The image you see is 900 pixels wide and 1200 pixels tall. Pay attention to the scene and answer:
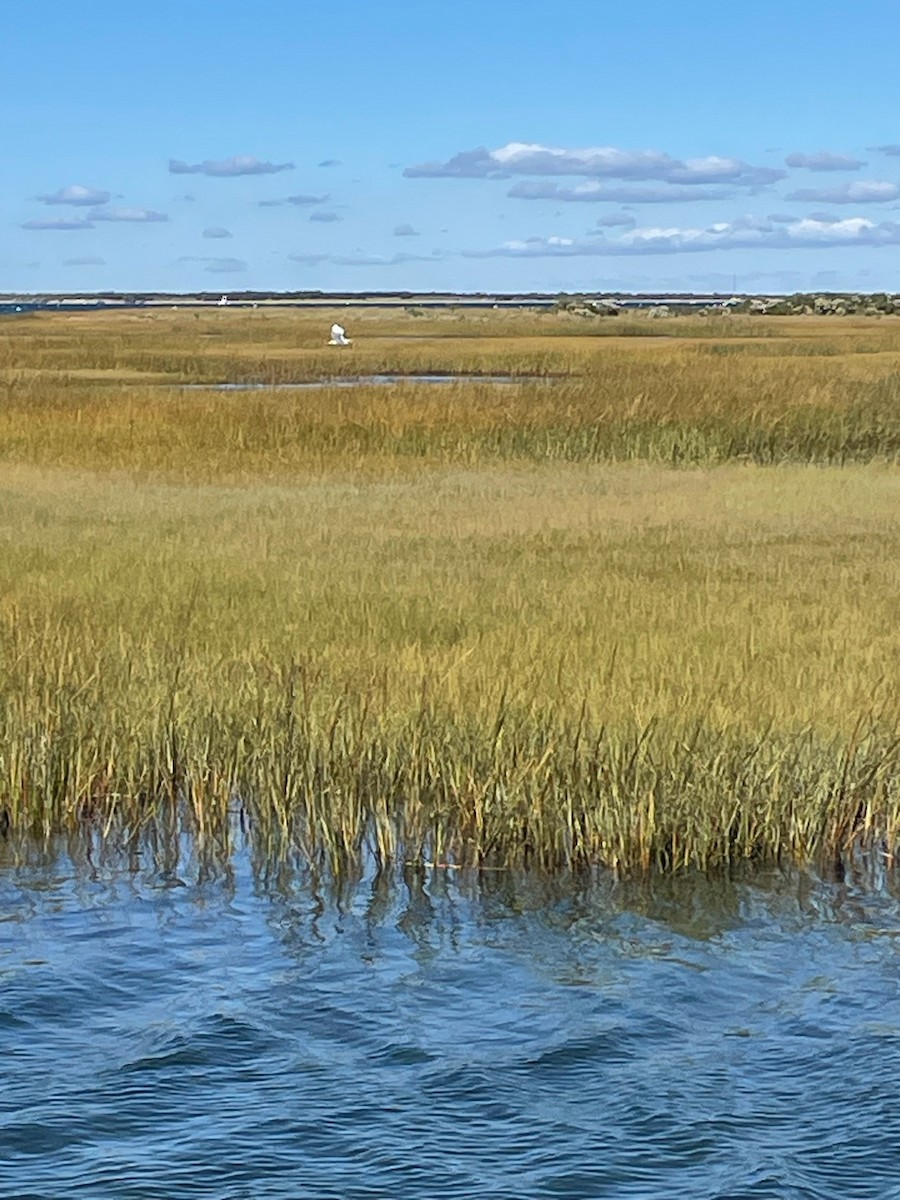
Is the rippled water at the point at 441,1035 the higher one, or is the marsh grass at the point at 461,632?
the marsh grass at the point at 461,632

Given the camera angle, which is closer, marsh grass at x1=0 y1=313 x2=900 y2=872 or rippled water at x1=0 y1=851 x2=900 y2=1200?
rippled water at x1=0 y1=851 x2=900 y2=1200

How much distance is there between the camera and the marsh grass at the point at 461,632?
Result: 8.83 meters

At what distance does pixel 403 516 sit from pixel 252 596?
→ 6.38m

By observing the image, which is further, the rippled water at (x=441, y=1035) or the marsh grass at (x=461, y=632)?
the marsh grass at (x=461, y=632)

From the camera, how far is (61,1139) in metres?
5.75

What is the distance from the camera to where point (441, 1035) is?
664 cm

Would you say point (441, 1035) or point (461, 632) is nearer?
point (441, 1035)

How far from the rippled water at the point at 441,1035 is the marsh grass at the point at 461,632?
0.41 m

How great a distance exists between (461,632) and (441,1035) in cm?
658

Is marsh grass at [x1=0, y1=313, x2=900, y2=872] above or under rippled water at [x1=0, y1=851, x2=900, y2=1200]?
above

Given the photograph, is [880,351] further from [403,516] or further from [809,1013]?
[809,1013]

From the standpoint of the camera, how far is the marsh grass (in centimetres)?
883

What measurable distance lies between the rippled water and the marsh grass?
0.41 metres

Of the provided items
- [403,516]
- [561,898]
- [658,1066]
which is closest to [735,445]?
[403,516]
